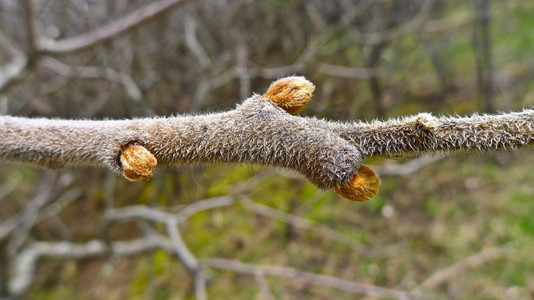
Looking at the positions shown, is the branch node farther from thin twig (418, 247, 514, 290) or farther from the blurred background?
thin twig (418, 247, 514, 290)

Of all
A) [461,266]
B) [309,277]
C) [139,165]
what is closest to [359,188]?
[139,165]

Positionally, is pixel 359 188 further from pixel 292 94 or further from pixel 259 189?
pixel 259 189

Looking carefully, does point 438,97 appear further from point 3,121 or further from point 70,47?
point 3,121

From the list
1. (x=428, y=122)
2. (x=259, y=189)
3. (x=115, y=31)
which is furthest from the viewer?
(x=259, y=189)

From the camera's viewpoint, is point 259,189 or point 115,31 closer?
point 115,31

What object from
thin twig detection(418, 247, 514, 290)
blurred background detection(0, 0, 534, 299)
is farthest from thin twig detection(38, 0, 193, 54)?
thin twig detection(418, 247, 514, 290)

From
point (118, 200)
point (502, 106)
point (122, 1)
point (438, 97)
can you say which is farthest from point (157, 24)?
Answer: point (502, 106)
